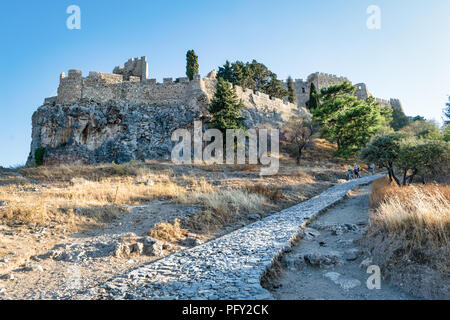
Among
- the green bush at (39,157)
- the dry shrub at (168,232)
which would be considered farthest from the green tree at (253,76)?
the dry shrub at (168,232)

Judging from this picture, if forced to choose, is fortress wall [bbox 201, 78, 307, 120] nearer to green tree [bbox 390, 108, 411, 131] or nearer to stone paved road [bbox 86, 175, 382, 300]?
green tree [bbox 390, 108, 411, 131]

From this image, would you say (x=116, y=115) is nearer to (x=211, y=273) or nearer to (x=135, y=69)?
(x=135, y=69)

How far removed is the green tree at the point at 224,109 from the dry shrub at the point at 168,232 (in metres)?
18.4

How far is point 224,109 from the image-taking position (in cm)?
2580

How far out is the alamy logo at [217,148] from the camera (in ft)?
80.8

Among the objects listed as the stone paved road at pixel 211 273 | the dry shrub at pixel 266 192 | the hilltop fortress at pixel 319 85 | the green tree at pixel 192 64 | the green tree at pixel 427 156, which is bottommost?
the stone paved road at pixel 211 273

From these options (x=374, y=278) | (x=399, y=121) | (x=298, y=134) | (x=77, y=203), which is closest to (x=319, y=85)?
(x=399, y=121)

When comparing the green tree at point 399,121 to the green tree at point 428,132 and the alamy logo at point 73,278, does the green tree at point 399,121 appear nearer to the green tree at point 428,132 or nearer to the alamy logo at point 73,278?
the green tree at point 428,132

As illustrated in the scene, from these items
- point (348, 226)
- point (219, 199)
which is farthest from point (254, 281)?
point (219, 199)

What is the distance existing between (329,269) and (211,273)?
2.14 m

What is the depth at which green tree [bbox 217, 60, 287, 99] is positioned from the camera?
122ft

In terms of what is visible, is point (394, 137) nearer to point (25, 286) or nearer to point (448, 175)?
point (448, 175)

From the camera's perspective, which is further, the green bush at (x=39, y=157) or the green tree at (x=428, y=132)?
the green bush at (x=39, y=157)

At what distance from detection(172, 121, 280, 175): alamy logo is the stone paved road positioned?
56.9 ft
